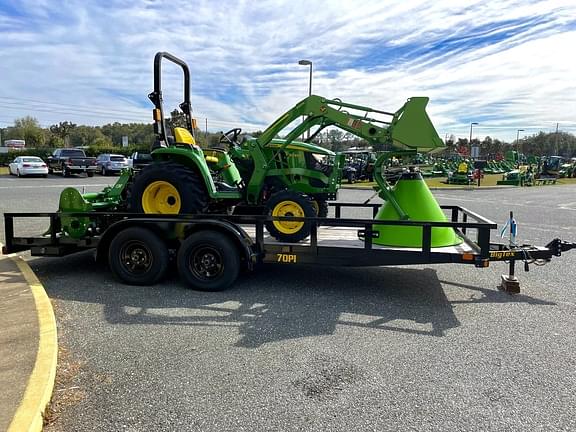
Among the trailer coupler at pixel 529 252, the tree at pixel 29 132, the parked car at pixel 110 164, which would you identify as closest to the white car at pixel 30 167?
the parked car at pixel 110 164

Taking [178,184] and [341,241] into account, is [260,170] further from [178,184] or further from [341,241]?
[341,241]

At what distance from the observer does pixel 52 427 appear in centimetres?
294

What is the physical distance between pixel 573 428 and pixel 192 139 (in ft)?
19.5

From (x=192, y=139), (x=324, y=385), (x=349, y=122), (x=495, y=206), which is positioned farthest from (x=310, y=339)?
(x=495, y=206)

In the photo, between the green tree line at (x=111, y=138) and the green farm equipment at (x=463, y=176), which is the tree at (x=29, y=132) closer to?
the green tree line at (x=111, y=138)

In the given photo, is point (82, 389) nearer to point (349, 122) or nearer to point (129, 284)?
point (129, 284)

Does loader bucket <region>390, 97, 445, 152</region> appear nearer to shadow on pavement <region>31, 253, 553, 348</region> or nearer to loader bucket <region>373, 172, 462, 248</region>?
loader bucket <region>373, 172, 462, 248</region>

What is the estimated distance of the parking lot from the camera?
122 inches

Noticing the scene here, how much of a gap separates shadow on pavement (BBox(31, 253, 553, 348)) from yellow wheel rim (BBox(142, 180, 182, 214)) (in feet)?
3.01

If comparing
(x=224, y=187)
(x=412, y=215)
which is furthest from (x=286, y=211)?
(x=412, y=215)

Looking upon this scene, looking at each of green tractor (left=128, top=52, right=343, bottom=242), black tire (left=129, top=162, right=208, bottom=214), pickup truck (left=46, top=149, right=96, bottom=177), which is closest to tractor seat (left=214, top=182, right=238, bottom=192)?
green tractor (left=128, top=52, right=343, bottom=242)

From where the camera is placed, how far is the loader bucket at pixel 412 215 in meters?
5.80

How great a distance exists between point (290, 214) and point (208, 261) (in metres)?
1.49

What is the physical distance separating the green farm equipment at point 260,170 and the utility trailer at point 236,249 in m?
0.39
